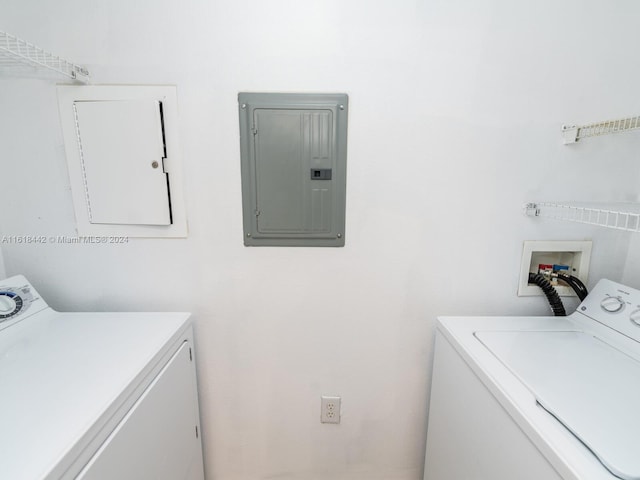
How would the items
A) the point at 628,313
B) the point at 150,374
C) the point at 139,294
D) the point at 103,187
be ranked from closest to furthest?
the point at 150,374
the point at 628,313
the point at 103,187
the point at 139,294

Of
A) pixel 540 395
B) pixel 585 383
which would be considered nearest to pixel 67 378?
pixel 540 395

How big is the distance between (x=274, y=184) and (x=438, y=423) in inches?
47.1

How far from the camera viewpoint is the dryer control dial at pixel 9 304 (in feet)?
3.59

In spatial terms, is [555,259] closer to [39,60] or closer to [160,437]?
[160,437]

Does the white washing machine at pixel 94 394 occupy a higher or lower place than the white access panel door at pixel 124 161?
lower

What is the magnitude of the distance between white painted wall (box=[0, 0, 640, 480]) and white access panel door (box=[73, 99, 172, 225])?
4.2 inches

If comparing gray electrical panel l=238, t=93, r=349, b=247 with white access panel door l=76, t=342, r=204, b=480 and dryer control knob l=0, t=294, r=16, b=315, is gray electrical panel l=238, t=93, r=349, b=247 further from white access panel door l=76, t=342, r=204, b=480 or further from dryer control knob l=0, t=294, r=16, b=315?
dryer control knob l=0, t=294, r=16, b=315

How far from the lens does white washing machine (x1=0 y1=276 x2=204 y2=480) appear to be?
2.18 ft

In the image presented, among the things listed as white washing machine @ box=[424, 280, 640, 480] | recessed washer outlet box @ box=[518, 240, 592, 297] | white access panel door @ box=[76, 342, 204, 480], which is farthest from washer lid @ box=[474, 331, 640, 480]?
white access panel door @ box=[76, 342, 204, 480]

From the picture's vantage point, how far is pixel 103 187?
48.1 inches

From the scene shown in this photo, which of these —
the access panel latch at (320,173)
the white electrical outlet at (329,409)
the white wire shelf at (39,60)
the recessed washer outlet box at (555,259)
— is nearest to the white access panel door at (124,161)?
the white wire shelf at (39,60)

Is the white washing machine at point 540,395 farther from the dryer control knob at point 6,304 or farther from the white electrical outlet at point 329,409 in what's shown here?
the dryer control knob at point 6,304

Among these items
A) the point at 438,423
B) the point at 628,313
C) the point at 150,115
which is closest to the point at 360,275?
the point at 438,423

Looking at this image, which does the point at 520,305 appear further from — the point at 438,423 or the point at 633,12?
the point at 633,12
